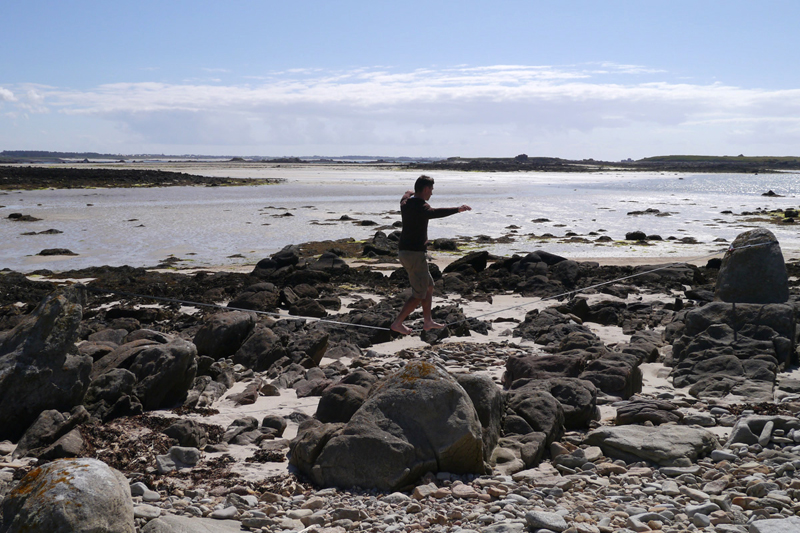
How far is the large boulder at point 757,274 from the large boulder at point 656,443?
474 cm

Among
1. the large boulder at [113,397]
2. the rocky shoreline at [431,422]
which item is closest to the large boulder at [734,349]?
the rocky shoreline at [431,422]

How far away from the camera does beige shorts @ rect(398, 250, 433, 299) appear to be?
27.7 ft

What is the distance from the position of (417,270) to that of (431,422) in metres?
3.03

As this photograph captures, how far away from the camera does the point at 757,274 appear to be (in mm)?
10094

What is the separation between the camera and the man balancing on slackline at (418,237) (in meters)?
8.09

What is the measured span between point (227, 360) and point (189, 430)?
333 cm

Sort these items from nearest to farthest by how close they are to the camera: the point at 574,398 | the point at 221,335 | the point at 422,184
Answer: the point at 574,398 < the point at 422,184 < the point at 221,335

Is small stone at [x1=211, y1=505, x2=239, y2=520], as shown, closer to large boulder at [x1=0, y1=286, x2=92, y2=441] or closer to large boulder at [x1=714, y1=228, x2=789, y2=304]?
large boulder at [x1=0, y1=286, x2=92, y2=441]

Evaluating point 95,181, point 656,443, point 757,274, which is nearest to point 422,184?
point 656,443

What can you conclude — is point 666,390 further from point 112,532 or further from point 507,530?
point 112,532

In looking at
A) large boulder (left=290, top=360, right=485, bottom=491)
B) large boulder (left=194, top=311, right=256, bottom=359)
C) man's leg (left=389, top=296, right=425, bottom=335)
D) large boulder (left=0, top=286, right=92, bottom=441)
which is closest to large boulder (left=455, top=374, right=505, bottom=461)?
large boulder (left=290, top=360, right=485, bottom=491)

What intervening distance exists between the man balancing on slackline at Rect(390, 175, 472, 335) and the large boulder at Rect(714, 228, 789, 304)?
16.3 ft

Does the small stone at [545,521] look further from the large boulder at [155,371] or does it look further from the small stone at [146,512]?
the large boulder at [155,371]

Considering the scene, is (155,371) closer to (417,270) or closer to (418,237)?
(417,270)
